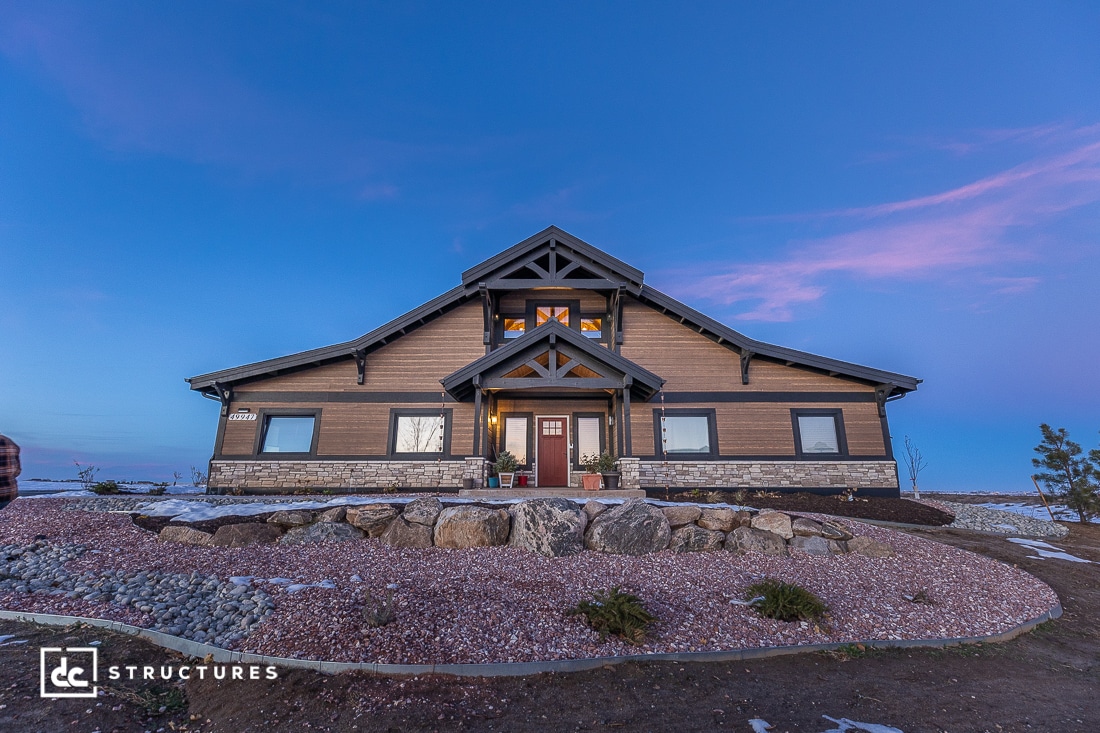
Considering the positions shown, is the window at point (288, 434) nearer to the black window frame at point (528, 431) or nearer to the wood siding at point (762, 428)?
the black window frame at point (528, 431)

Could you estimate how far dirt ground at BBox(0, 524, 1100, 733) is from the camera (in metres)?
3.09

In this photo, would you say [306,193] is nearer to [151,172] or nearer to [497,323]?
[151,172]

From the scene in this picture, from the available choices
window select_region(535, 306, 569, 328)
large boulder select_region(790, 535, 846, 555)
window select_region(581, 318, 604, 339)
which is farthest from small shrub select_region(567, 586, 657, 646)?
window select_region(535, 306, 569, 328)

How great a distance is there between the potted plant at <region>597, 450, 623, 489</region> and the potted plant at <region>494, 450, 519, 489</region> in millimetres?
2315

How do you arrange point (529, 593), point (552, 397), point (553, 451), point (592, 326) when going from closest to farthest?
1. point (529, 593)
2. point (553, 451)
3. point (552, 397)
4. point (592, 326)

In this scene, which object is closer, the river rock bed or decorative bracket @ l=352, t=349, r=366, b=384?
the river rock bed

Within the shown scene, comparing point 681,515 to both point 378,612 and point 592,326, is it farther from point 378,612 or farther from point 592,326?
point 592,326

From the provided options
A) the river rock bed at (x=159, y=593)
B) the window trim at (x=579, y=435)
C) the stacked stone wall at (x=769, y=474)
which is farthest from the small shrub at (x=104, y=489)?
the stacked stone wall at (x=769, y=474)

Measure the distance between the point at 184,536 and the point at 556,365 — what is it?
28.3 ft

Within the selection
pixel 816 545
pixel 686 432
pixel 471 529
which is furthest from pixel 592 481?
pixel 816 545

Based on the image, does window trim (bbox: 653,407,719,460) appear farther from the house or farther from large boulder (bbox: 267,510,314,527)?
large boulder (bbox: 267,510,314,527)

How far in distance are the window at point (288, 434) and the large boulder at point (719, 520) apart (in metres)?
11.2

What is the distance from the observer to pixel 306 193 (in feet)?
75.2

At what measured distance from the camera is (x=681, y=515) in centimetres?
791
